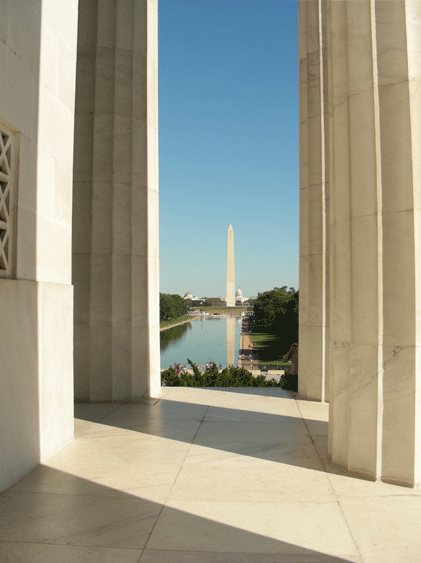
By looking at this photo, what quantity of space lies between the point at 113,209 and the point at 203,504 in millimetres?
10462

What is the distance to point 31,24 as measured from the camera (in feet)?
30.0

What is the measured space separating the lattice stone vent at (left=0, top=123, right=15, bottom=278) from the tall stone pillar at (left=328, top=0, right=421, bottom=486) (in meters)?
6.15

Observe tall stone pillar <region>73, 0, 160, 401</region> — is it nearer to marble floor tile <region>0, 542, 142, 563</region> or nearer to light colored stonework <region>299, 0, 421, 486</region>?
light colored stonework <region>299, 0, 421, 486</region>

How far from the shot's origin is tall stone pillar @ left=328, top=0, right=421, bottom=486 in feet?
26.2

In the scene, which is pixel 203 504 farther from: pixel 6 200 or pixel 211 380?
pixel 211 380

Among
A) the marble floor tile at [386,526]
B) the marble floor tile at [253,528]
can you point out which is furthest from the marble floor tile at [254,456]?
the marble floor tile at [253,528]

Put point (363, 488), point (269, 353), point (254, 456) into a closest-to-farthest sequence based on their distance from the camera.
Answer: point (363, 488) < point (254, 456) < point (269, 353)

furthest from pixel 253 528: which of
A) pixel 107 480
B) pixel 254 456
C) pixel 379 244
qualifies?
pixel 379 244

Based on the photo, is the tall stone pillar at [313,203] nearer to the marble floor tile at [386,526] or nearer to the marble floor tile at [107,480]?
the marble floor tile at [107,480]

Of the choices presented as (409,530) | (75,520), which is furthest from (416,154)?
(75,520)

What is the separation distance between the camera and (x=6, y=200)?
8.62 metres

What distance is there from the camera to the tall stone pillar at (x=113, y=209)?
15.2 meters

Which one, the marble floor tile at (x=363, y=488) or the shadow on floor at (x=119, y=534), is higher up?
the shadow on floor at (x=119, y=534)

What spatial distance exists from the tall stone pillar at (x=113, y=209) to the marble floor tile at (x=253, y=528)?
8476 mm
